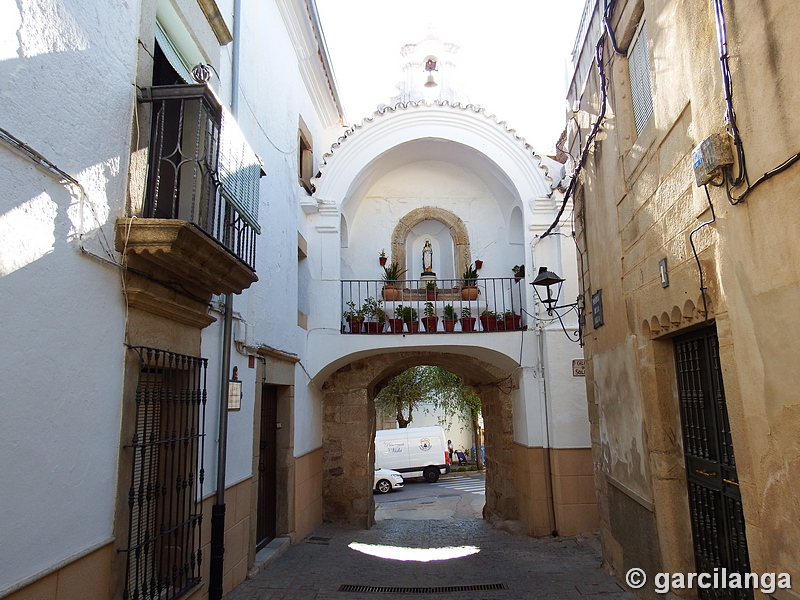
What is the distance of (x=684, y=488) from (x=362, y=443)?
22.2 ft

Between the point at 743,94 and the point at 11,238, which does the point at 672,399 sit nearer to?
the point at 743,94

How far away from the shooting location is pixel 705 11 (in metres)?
3.28

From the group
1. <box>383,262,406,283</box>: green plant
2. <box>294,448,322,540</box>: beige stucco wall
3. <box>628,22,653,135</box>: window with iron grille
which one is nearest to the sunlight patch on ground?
<box>294,448,322,540</box>: beige stucco wall

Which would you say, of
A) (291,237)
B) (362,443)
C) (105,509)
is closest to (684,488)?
(105,509)

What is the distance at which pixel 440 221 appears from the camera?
38.1ft

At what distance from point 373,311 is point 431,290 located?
1.50 meters

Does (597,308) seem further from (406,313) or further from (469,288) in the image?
(469,288)

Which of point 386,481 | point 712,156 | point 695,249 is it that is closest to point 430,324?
point 695,249

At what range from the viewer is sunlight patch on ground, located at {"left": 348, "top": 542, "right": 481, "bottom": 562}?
26.3 feet

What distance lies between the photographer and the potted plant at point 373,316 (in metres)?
9.62

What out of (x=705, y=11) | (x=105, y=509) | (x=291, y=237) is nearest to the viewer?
(x=705, y=11)

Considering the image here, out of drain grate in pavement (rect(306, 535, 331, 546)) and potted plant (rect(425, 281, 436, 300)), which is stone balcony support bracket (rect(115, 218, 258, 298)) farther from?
potted plant (rect(425, 281, 436, 300))

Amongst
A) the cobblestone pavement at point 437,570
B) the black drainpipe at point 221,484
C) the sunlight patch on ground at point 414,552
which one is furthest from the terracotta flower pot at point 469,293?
the black drainpipe at point 221,484

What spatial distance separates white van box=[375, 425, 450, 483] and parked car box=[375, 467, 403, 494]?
1516mm
